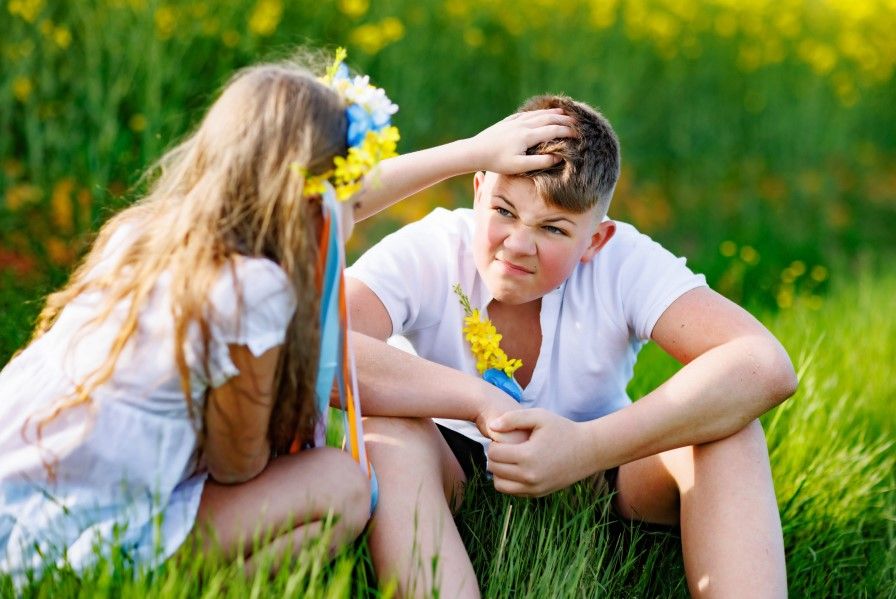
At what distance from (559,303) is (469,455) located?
14.1 inches

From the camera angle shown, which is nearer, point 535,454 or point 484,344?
point 535,454

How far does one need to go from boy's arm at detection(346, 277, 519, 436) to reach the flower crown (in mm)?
407

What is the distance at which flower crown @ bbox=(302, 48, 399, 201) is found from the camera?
1.67m

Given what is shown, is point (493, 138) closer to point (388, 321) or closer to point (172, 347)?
point (388, 321)

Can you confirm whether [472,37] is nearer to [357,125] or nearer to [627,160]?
[627,160]

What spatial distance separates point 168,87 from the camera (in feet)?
13.1

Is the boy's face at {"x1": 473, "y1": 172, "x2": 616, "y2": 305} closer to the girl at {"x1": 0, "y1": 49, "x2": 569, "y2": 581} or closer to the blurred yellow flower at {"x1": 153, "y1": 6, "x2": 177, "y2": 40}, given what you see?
the girl at {"x1": 0, "y1": 49, "x2": 569, "y2": 581}

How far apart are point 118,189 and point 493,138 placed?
2379 mm

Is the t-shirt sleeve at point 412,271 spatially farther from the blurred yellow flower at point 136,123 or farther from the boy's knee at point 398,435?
the blurred yellow flower at point 136,123

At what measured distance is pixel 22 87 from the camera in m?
3.89

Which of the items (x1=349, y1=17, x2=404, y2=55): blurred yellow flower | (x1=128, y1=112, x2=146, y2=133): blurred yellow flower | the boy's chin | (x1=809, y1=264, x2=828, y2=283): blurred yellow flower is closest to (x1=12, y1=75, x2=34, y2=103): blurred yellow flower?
(x1=128, y1=112, x2=146, y2=133): blurred yellow flower

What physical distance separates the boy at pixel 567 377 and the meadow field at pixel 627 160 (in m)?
0.13

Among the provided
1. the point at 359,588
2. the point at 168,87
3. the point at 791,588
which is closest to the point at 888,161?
the point at 168,87

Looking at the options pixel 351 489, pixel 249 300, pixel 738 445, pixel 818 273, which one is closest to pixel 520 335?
pixel 738 445
